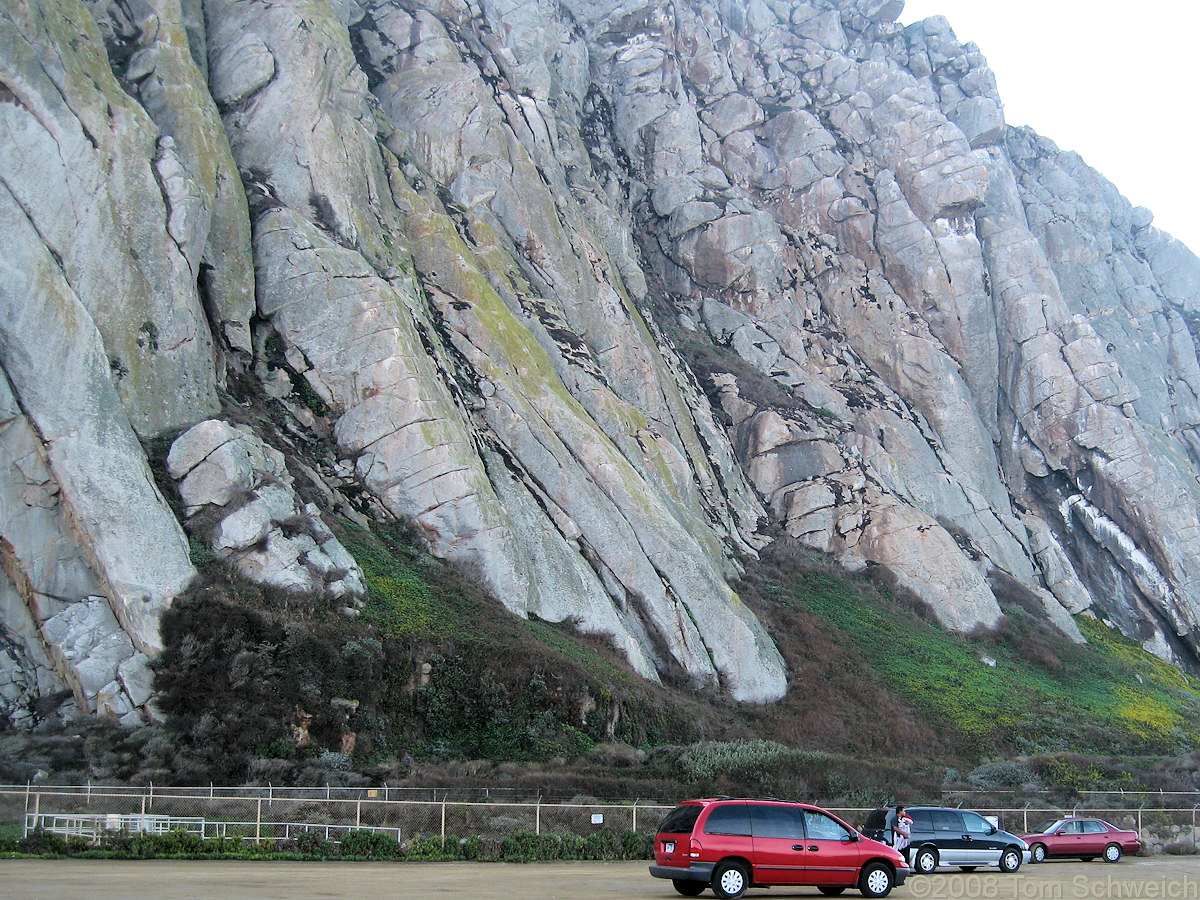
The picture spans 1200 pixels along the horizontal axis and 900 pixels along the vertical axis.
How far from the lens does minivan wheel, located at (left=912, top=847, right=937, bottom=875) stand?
1819 cm

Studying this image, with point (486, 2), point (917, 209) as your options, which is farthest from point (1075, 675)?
point (486, 2)

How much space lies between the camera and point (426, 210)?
137ft

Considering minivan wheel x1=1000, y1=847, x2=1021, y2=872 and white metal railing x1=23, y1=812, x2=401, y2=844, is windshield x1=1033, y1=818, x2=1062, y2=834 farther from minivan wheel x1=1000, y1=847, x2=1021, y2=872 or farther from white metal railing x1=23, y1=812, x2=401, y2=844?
white metal railing x1=23, y1=812, x2=401, y2=844

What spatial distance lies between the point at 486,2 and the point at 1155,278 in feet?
193

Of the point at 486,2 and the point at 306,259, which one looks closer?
the point at 306,259

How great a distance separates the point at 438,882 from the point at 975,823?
11387mm

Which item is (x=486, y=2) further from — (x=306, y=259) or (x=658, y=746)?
(x=658, y=746)

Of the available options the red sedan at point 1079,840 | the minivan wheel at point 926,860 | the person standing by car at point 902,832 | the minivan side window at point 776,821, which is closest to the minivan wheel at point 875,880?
the minivan side window at point 776,821

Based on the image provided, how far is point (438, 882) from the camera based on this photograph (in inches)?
516

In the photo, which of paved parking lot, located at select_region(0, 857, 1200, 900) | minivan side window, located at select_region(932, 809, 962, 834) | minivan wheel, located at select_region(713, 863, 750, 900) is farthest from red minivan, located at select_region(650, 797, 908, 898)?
minivan side window, located at select_region(932, 809, 962, 834)

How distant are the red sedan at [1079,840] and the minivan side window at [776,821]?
1024 cm

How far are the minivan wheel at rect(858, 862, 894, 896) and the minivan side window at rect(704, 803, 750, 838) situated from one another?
6.25ft

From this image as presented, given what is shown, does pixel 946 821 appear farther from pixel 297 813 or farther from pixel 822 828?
pixel 297 813

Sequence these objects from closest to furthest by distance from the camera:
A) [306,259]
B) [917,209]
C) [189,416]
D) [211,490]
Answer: [211,490], [189,416], [306,259], [917,209]
